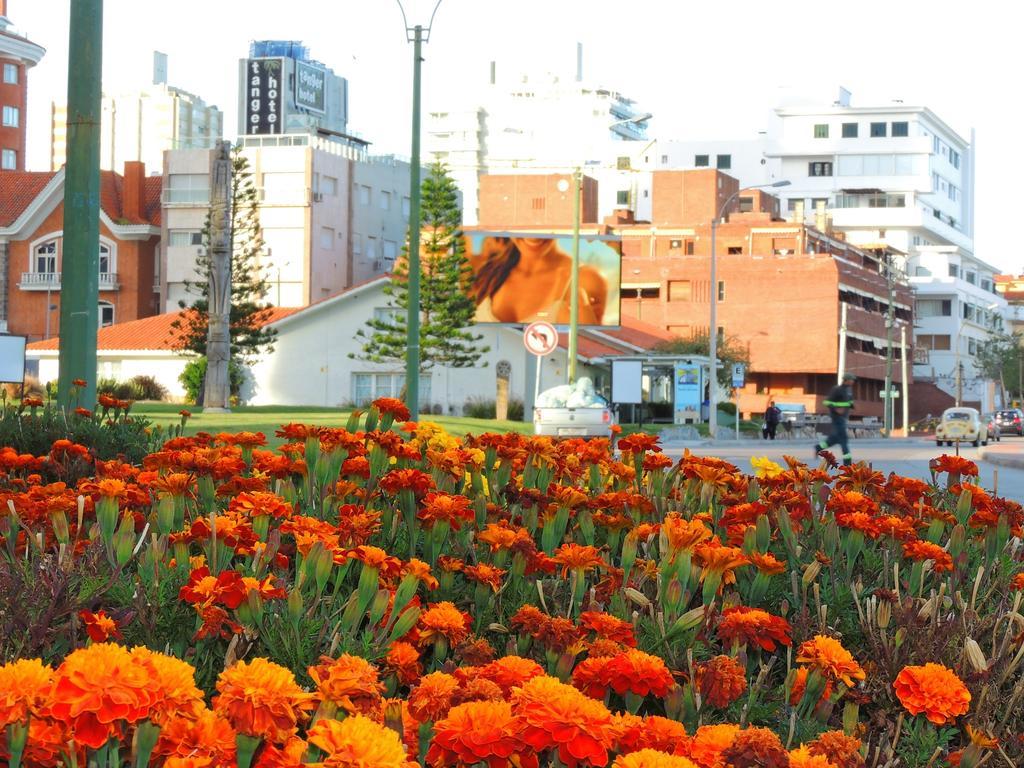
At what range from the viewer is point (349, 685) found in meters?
2.87

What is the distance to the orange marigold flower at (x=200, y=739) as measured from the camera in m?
2.71

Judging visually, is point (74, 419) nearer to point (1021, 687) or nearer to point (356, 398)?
point (1021, 687)

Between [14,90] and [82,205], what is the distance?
402 ft

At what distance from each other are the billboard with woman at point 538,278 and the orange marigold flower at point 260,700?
61603mm

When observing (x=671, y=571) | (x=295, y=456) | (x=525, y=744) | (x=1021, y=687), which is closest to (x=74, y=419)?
(x=295, y=456)

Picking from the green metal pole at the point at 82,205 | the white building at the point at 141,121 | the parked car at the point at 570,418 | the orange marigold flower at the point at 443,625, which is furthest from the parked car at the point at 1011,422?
the white building at the point at 141,121

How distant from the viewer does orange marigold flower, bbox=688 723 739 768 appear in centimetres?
293

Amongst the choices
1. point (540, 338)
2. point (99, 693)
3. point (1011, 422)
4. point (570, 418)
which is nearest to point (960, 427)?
point (570, 418)

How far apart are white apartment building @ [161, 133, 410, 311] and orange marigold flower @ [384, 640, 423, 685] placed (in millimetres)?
88771

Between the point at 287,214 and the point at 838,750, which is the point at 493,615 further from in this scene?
the point at 287,214

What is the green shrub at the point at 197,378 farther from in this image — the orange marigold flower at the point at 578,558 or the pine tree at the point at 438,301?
the orange marigold flower at the point at 578,558

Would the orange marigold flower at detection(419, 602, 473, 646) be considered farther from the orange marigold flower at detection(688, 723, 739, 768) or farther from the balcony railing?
the balcony railing

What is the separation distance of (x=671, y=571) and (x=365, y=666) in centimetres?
186

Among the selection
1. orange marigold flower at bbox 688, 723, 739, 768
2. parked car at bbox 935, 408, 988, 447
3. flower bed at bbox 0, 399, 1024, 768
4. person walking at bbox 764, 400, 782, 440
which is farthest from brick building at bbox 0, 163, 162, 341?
orange marigold flower at bbox 688, 723, 739, 768
